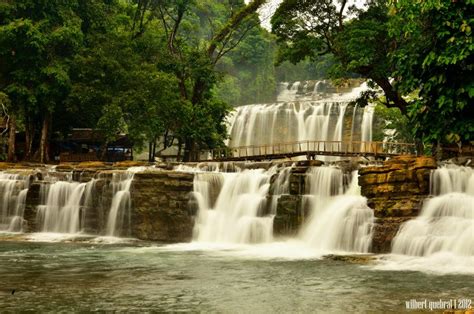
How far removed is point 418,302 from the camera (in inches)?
347

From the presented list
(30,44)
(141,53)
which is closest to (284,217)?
(30,44)

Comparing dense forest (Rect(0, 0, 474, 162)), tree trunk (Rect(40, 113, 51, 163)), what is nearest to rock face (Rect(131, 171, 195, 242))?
dense forest (Rect(0, 0, 474, 162))

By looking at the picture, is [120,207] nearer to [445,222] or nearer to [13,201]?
[13,201]

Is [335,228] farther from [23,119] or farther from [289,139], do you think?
[289,139]

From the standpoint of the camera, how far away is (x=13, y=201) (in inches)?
948

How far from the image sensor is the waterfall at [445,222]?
14023 mm

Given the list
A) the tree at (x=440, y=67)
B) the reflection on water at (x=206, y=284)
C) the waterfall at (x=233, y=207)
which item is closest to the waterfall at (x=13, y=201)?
the reflection on water at (x=206, y=284)

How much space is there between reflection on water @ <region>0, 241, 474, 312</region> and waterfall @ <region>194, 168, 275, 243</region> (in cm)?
402

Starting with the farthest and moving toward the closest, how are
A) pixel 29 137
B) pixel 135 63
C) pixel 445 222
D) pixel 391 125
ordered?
pixel 391 125 < pixel 29 137 < pixel 135 63 < pixel 445 222

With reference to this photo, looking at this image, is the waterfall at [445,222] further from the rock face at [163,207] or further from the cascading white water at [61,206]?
the cascading white water at [61,206]

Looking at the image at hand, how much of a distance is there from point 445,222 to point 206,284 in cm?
767

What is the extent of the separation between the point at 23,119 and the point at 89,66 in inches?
272

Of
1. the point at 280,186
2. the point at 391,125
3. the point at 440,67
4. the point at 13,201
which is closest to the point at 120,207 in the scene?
the point at 13,201

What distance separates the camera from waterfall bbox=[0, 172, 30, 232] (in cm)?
2384
